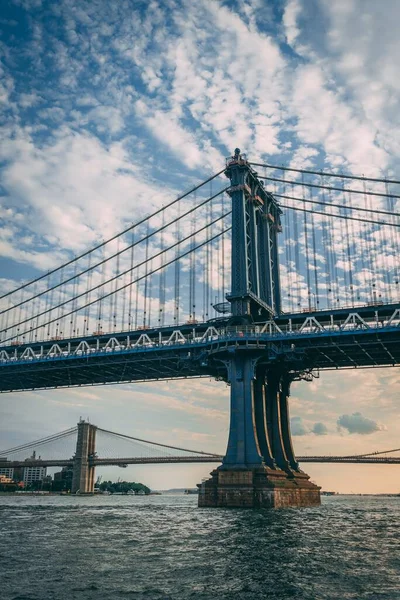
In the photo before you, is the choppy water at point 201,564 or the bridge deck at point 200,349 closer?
the choppy water at point 201,564

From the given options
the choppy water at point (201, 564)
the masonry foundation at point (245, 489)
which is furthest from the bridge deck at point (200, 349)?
the choppy water at point (201, 564)

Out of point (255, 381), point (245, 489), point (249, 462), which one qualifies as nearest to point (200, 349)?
point (255, 381)

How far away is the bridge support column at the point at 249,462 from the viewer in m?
68.9

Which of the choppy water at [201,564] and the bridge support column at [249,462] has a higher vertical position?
the bridge support column at [249,462]

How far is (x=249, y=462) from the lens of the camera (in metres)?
71.5

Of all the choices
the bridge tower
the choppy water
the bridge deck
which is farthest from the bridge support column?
the choppy water

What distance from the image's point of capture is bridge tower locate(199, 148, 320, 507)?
70312mm

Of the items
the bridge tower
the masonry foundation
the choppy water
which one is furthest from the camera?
the bridge tower

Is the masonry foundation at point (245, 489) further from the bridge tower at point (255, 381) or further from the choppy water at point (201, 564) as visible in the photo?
the choppy water at point (201, 564)

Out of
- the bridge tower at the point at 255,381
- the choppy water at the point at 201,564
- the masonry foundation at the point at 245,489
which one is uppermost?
the bridge tower at the point at 255,381

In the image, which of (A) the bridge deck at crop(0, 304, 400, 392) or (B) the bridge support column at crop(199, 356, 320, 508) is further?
(A) the bridge deck at crop(0, 304, 400, 392)

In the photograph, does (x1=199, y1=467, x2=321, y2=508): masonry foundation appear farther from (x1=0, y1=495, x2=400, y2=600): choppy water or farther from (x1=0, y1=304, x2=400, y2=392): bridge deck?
(x1=0, y1=495, x2=400, y2=600): choppy water

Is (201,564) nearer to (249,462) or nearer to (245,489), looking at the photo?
(245,489)

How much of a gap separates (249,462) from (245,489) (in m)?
3.75
